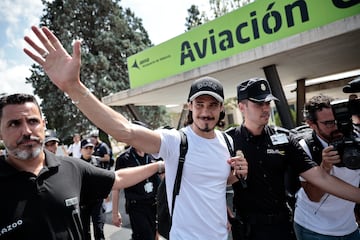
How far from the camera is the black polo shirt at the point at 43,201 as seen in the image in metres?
1.58

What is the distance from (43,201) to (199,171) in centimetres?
102

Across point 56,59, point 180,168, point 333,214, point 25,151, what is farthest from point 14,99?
point 333,214

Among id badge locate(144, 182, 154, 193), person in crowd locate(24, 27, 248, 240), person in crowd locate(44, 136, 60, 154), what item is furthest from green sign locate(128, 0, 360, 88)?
person in crowd locate(24, 27, 248, 240)

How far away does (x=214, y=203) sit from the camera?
199 centimetres

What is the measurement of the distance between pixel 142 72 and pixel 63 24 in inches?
633

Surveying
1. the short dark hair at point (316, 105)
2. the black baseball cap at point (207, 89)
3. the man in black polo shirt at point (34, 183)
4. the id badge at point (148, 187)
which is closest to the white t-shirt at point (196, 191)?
the black baseball cap at point (207, 89)

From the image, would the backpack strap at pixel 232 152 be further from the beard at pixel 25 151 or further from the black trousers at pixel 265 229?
the beard at pixel 25 151

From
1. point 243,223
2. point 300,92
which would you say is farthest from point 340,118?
point 300,92

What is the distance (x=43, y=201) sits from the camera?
1.67 m

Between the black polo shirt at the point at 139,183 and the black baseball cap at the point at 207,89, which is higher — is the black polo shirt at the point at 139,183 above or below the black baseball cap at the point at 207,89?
below

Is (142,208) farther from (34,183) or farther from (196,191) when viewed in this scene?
(34,183)

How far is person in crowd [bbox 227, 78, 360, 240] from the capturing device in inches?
82.2

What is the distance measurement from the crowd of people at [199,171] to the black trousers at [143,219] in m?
1.65

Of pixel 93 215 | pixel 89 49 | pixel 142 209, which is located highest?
pixel 89 49
